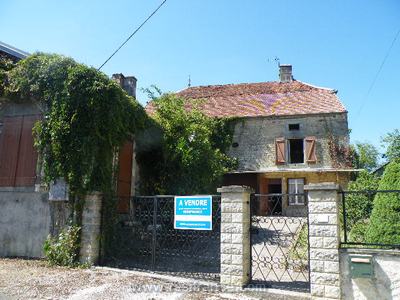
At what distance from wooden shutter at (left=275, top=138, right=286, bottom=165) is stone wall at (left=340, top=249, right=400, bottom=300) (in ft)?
44.8

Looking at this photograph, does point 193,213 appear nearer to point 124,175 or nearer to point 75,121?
point 75,121

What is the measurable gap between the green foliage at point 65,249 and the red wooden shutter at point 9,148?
2.44m

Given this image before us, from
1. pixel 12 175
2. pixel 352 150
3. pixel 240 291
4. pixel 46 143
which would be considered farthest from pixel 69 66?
pixel 352 150

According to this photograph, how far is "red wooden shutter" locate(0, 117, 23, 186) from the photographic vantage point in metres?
8.97

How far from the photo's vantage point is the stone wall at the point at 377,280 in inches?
187

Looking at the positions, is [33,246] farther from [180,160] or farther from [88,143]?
[180,160]

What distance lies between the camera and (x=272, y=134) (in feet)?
62.2

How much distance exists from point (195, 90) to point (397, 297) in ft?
65.4

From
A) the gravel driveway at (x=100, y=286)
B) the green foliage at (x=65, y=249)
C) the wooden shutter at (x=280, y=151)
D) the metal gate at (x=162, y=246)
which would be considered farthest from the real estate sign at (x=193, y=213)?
the wooden shutter at (x=280, y=151)

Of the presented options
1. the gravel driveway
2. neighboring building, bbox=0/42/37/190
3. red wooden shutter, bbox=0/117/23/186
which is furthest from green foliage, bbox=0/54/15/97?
the gravel driveway

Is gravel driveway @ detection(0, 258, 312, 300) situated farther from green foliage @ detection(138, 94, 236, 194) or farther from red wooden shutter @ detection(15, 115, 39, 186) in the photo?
green foliage @ detection(138, 94, 236, 194)

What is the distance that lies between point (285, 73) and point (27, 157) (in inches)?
712

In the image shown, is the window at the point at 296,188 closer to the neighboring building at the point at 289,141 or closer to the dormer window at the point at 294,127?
the neighboring building at the point at 289,141

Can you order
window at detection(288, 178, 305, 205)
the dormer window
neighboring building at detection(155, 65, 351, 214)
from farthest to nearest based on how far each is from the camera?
the dormer window < window at detection(288, 178, 305, 205) < neighboring building at detection(155, 65, 351, 214)
